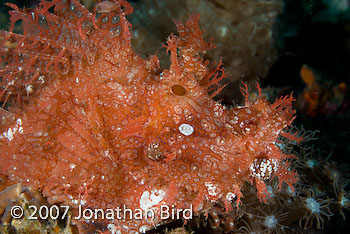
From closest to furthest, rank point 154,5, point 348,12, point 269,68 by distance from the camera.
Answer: point 154,5, point 269,68, point 348,12

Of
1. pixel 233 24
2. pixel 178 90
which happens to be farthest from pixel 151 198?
pixel 233 24

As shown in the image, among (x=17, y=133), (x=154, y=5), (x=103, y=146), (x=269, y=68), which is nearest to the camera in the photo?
(x=103, y=146)

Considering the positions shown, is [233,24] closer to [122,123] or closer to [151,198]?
[122,123]

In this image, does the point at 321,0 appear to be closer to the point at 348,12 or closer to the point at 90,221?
the point at 348,12

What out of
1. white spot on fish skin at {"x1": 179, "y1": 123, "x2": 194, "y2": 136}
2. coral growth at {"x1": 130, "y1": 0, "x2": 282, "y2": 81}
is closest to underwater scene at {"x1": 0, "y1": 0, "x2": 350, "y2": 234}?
white spot on fish skin at {"x1": 179, "y1": 123, "x2": 194, "y2": 136}

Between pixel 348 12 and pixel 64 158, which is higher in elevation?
pixel 348 12

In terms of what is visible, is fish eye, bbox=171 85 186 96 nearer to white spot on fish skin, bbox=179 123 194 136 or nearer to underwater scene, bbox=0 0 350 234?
underwater scene, bbox=0 0 350 234

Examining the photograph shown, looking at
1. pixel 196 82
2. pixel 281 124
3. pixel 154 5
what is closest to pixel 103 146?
pixel 196 82

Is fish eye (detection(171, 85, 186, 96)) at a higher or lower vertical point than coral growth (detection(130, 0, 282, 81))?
lower
